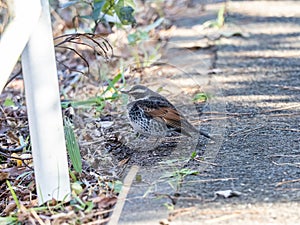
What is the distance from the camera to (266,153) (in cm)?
412

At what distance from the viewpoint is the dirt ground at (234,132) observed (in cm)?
338

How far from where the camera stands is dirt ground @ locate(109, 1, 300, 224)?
3385mm

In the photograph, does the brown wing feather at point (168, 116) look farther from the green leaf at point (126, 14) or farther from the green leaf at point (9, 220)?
the green leaf at point (9, 220)

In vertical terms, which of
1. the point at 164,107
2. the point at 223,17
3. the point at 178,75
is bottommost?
the point at 164,107

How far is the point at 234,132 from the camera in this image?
15.0 ft

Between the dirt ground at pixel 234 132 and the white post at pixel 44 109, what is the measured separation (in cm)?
40

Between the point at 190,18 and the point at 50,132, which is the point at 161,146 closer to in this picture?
the point at 50,132

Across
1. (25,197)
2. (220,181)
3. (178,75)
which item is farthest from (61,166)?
(178,75)

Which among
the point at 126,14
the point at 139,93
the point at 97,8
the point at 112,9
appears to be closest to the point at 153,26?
the point at 112,9

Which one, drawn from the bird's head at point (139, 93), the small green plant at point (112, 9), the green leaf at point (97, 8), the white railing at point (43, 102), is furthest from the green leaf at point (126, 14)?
the white railing at point (43, 102)

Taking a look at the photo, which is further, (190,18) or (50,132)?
(190,18)

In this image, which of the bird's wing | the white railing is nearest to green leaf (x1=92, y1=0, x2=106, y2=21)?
the bird's wing

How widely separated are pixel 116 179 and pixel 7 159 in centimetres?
99

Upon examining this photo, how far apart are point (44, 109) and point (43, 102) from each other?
0.03 m
